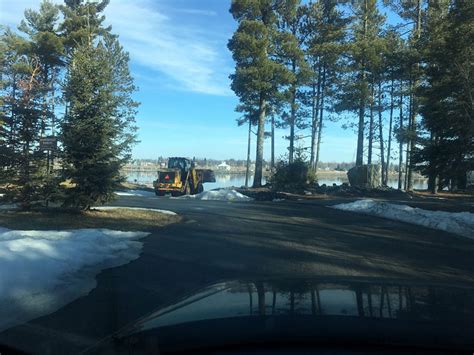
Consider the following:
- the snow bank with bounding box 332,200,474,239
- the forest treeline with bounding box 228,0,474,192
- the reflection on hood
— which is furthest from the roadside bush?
the reflection on hood

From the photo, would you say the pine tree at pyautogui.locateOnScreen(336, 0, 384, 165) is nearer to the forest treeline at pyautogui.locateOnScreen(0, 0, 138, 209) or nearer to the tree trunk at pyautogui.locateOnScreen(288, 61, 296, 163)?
the tree trunk at pyautogui.locateOnScreen(288, 61, 296, 163)

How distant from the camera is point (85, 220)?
14094 millimetres

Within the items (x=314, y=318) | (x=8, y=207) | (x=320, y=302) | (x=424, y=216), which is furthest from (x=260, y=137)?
(x=314, y=318)

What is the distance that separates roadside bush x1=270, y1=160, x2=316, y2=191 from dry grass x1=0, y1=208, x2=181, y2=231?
1799 cm

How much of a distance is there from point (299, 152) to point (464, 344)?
111ft

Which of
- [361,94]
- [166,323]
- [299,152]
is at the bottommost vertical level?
[166,323]

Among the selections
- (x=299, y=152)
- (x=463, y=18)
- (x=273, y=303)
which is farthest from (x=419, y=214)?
(x=299, y=152)

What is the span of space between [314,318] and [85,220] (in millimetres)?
12613

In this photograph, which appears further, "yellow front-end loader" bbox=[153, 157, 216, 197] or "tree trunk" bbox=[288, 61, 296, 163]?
"tree trunk" bbox=[288, 61, 296, 163]

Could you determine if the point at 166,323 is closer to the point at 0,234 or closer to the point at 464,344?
the point at 464,344

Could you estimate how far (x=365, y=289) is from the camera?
11.1 ft

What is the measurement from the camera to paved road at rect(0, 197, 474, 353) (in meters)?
5.20

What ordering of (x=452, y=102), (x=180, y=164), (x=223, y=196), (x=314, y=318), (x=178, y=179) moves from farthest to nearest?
(x=180, y=164)
(x=178, y=179)
(x=223, y=196)
(x=452, y=102)
(x=314, y=318)

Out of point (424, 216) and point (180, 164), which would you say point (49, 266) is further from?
point (180, 164)
